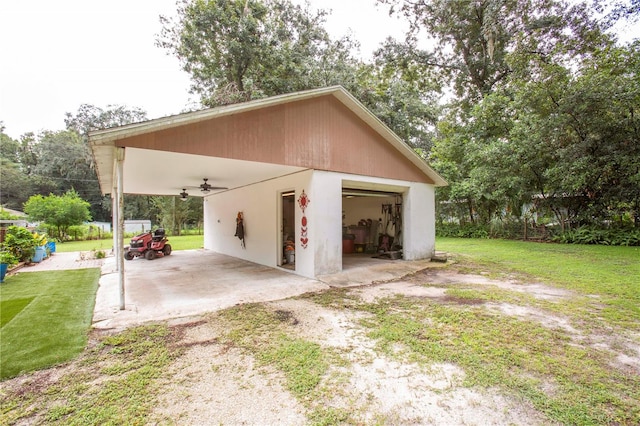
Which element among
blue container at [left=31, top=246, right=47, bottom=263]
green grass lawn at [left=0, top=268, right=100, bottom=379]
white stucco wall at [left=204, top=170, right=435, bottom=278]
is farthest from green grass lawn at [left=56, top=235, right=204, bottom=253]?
green grass lawn at [left=0, top=268, right=100, bottom=379]

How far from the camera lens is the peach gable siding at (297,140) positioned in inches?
178

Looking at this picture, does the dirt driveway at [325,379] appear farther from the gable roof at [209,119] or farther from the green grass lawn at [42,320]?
the gable roof at [209,119]

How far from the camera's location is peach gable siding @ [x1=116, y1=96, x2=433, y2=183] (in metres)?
4.52

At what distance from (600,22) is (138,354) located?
17.9 metres

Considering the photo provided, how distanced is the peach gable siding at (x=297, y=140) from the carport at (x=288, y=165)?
18 mm

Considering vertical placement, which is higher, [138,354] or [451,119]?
[451,119]

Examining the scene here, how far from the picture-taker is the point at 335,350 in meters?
2.89

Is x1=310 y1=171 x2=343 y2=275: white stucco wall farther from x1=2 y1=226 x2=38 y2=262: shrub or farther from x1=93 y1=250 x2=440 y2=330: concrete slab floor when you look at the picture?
x1=2 y1=226 x2=38 y2=262: shrub

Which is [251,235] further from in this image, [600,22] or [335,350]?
[600,22]

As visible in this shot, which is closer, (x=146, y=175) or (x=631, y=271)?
(x=631, y=271)

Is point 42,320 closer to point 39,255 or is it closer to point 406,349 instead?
point 406,349

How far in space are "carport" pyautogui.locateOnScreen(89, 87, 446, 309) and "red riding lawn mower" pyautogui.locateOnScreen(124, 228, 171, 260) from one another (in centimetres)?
182

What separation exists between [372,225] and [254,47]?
11.0m

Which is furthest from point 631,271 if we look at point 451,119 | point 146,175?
point 451,119
